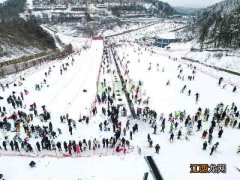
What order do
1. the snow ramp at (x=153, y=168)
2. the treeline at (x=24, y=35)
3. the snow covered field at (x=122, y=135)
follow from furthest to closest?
the treeline at (x=24, y=35), the snow covered field at (x=122, y=135), the snow ramp at (x=153, y=168)

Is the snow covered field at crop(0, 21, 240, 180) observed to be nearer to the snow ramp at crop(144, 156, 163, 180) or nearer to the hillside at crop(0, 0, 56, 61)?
the snow ramp at crop(144, 156, 163, 180)

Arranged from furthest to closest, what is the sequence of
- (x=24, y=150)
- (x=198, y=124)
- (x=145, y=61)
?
1. (x=145, y=61)
2. (x=198, y=124)
3. (x=24, y=150)

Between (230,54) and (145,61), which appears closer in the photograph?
(230,54)

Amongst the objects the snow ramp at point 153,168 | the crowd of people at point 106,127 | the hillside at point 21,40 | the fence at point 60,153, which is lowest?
the snow ramp at point 153,168

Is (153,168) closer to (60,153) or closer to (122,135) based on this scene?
(122,135)

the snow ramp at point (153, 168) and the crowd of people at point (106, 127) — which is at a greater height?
the crowd of people at point (106, 127)

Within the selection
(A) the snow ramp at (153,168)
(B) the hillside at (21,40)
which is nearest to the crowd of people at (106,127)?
(A) the snow ramp at (153,168)

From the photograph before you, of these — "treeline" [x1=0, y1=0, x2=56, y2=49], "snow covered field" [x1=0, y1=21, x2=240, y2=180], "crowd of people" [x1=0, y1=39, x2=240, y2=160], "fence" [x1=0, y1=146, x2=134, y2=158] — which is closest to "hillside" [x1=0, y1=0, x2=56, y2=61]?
"treeline" [x1=0, y1=0, x2=56, y2=49]

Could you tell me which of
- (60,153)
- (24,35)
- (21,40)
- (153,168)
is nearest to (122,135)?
(153,168)

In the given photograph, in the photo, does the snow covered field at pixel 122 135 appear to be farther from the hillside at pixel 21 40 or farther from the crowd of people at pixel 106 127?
the hillside at pixel 21 40

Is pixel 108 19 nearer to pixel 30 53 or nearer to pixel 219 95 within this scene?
pixel 30 53

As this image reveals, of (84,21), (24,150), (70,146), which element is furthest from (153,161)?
(84,21)
